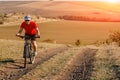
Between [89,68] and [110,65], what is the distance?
134 cm

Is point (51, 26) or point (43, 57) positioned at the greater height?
point (43, 57)

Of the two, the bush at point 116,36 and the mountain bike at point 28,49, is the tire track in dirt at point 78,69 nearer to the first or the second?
the mountain bike at point 28,49

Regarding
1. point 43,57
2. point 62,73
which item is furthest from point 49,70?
point 43,57

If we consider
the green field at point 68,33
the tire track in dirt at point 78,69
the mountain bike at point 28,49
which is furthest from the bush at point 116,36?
the mountain bike at point 28,49

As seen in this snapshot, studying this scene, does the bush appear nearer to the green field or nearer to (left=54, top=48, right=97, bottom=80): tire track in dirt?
the green field

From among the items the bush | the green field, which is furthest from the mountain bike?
the green field

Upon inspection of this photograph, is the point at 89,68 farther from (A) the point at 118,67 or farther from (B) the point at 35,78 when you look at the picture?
(B) the point at 35,78

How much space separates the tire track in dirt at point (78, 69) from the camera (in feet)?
43.7

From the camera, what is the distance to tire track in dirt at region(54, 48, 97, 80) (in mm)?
13312

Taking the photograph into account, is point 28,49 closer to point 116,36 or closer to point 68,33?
point 116,36

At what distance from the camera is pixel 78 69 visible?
1486 centimetres

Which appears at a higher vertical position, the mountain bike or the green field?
the mountain bike

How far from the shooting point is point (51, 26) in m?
72.8

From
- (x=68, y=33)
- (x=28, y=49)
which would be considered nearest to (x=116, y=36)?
(x=28, y=49)
